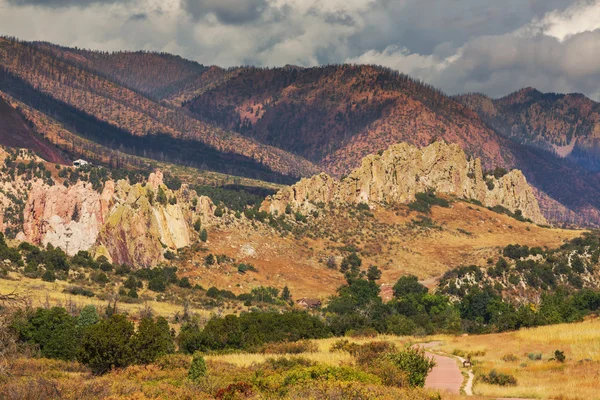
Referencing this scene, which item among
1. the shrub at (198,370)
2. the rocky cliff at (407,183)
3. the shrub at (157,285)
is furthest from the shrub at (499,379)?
the rocky cliff at (407,183)

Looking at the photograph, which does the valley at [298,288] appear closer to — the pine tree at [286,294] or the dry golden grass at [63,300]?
the dry golden grass at [63,300]

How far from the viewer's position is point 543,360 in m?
39.0

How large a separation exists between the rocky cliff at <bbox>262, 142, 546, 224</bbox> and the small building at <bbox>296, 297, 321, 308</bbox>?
144 ft

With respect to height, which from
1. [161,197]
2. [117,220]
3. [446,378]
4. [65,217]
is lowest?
[446,378]

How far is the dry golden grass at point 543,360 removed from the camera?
29.6 meters

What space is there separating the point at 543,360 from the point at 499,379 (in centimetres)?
757

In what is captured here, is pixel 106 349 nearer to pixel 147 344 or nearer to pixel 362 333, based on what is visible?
pixel 147 344

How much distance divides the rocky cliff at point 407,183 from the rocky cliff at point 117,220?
31.6 metres

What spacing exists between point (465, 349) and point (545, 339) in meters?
5.76

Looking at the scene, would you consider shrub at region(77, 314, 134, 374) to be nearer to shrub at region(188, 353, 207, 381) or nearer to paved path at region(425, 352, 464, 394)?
shrub at region(188, 353, 207, 381)

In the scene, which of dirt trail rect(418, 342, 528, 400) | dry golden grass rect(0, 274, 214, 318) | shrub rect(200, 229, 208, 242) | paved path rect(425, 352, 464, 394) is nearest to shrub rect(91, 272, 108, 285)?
dry golden grass rect(0, 274, 214, 318)

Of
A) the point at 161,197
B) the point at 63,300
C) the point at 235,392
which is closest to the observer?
the point at 235,392

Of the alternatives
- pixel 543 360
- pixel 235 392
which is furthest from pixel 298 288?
pixel 235 392

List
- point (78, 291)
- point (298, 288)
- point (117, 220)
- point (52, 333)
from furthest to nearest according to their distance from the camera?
point (298, 288), point (117, 220), point (78, 291), point (52, 333)
